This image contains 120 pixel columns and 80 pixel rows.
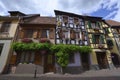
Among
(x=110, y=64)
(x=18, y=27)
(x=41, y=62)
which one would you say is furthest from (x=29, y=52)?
(x=110, y=64)

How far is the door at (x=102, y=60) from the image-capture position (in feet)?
49.1

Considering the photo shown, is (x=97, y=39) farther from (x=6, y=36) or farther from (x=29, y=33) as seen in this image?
(x=6, y=36)

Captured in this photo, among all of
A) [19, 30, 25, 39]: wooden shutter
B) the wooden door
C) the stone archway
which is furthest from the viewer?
the stone archway

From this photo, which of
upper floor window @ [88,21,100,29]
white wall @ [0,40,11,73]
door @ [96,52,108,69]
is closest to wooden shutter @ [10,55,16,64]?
white wall @ [0,40,11,73]

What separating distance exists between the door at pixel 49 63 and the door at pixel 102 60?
6.86m

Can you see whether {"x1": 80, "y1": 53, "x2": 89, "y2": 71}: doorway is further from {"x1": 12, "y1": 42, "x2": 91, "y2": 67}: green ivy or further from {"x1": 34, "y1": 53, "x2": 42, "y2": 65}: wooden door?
{"x1": 34, "y1": 53, "x2": 42, "y2": 65}: wooden door

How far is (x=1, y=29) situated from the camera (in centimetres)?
1355

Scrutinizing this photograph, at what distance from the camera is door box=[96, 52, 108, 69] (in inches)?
589

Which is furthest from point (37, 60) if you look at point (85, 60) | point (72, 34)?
point (85, 60)

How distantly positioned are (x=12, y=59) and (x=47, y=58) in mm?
4056

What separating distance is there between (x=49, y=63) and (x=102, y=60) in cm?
806

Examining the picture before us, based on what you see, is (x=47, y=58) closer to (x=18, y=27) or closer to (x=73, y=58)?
(x=73, y=58)

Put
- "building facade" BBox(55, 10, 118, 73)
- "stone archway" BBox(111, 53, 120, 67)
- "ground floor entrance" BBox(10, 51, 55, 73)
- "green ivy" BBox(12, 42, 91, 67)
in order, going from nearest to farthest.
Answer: "green ivy" BBox(12, 42, 91, 67), "ground floor entrance" BBox(10, 51, 55, 73), "building facade" BBox(55, 10, 118, 73), "stone archway" BBox(111, 53, 120, 67)

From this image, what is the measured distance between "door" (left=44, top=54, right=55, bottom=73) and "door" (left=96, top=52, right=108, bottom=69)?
6857 mm
